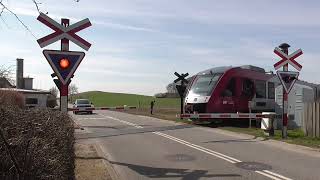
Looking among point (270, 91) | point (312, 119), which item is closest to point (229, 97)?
point (270, 91)

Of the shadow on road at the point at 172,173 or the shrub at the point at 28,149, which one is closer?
the shrub at the point at 28,149

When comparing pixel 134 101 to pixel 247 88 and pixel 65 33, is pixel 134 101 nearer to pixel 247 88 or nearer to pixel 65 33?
pixel 247 88

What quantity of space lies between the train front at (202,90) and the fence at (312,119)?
824 centimetres

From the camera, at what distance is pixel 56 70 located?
11.9 metres

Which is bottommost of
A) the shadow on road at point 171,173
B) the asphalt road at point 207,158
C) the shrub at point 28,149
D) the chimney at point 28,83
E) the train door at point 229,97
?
the shadow on road at point 171,173

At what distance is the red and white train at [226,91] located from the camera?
99.1ft

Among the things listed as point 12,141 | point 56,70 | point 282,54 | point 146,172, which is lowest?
point 146,172

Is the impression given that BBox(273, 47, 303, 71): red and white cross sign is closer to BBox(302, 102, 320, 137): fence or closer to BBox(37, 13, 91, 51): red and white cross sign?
BBox(302, 102, 320, 137): fence

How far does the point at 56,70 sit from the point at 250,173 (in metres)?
5.02

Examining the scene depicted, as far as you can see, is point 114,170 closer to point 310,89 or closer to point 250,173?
point 250,173

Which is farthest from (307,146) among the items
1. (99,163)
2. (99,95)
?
(99,95)

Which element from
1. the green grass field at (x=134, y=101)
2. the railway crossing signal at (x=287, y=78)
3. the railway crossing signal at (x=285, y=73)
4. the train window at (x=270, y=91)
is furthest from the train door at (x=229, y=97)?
the green grass field at (x=134, y=101)

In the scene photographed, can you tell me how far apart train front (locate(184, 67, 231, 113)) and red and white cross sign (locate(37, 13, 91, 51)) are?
1830 centimetres

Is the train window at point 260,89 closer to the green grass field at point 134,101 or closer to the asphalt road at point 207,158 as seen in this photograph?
the asphalt road at point 207,158
